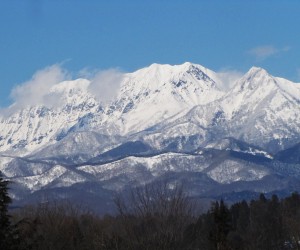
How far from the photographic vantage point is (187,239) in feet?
265

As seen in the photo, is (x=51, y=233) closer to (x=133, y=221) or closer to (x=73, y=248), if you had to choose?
(x=73, y=248)

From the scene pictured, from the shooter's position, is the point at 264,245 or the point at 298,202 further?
the point at 298,202

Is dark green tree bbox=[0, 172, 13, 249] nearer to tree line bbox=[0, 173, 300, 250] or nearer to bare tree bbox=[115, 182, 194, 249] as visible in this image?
tree line bbox=[0, 173, 300, 250]

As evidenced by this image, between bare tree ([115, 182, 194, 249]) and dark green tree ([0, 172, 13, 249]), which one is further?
bare tree ([115, 182, 194, 249])

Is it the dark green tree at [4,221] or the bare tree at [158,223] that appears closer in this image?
the dark green tree at [4,221]

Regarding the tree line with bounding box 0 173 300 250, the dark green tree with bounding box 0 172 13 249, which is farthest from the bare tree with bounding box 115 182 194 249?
the dark green tree with bounding box 0 172 13 249

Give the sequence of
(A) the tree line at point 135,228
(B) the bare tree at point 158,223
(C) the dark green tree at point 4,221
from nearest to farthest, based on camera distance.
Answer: (C) the dark green tree at point 4,221 → (A) the tree line at point 135,228 → (B) the bare tree at point 158,223

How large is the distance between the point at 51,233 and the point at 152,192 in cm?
1219

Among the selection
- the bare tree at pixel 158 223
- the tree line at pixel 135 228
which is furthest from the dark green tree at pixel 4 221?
the bare tree at pixel 158 223

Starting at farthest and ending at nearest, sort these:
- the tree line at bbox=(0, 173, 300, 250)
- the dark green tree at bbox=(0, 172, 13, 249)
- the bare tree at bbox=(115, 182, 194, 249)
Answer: the bare tree at bbox=(115, 182, 194, 249) → the tree line at bbox=(0, 173, 300, 250) → the dark green tree at bbox=(0, 172, 13, 249)

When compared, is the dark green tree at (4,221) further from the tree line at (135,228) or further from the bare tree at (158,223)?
the bare tree at (158,223)

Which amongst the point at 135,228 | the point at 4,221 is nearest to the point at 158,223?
the point at 135,228

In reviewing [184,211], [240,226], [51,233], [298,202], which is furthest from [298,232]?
[298,202]

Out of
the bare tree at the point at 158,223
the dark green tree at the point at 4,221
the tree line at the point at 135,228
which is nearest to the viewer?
the dark green tree at the point at 4,221
